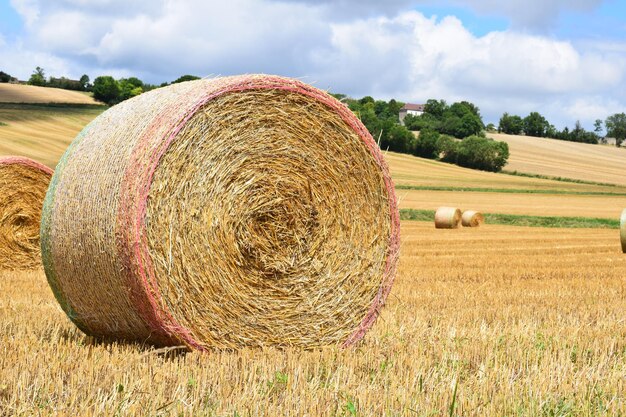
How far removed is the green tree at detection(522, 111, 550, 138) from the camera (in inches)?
4040

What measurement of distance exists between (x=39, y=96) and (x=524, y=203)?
4103 cm

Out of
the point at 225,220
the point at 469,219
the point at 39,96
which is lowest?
the point at 469,219

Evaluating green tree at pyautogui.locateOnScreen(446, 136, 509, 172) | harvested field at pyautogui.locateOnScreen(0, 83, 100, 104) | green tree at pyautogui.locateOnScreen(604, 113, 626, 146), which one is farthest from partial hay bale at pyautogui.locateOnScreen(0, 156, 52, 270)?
green tree at pyautogui.locateOnScreen(604, 113, 626, 146)

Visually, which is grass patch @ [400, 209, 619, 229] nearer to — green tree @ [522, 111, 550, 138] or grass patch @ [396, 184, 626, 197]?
grass patch @ [396, 184, 626, 197]

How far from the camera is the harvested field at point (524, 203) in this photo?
106ft

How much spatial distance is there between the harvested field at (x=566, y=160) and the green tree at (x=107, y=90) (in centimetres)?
3085

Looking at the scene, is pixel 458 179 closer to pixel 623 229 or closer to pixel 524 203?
pixel 524 203

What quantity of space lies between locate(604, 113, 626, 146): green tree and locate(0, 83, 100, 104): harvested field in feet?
273

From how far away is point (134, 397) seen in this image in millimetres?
4523

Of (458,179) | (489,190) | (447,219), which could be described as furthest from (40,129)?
(447,219)

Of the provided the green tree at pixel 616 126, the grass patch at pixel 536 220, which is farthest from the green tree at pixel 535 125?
the grass patch at pixel 536 220

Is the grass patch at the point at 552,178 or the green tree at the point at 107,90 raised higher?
the green tree at the point at 107,90

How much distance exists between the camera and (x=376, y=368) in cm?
551

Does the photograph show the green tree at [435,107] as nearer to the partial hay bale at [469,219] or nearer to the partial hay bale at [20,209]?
the partial hay bale at [469,219]
